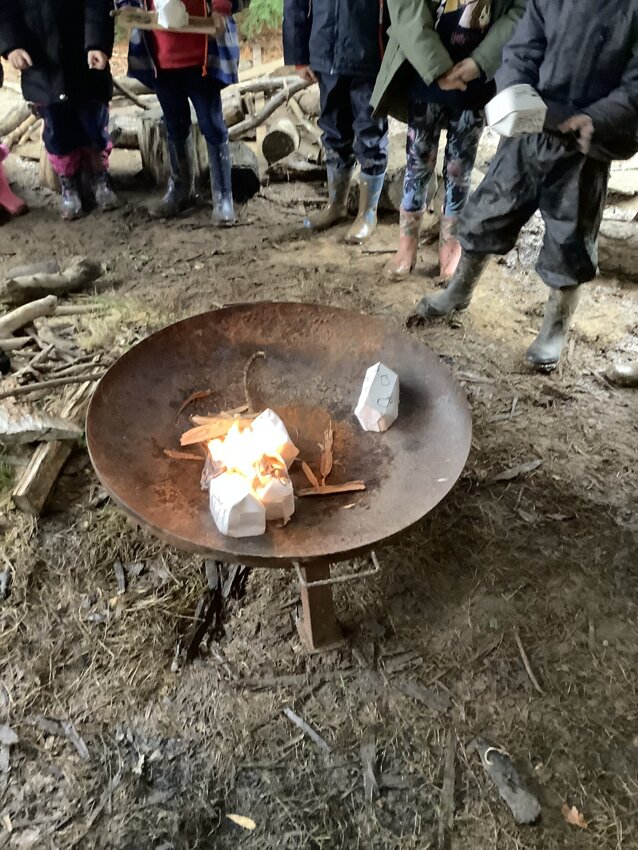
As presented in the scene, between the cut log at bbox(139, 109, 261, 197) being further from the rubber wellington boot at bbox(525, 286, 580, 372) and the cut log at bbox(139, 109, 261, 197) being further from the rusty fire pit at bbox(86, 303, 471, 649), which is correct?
the rusty fire pit at bbox(86, 303, 471, 649)

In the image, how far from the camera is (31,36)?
4270 millimetres

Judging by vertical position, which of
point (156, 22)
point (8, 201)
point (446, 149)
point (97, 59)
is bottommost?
point (8, 201)

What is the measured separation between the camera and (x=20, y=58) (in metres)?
4.26

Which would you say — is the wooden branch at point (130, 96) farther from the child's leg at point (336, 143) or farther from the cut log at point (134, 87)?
the child's leg at point (336, 143)

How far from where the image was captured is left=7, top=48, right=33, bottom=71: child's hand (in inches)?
167

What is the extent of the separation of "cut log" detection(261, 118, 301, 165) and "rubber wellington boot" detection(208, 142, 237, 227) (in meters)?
0.73

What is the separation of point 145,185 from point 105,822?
4976 millimetres

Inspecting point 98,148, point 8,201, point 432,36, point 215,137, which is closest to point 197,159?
point 215,137

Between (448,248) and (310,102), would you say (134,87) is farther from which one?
(448,248)

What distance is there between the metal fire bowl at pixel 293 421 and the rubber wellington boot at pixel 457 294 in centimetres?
135

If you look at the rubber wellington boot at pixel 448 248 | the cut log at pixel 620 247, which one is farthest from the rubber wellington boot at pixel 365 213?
the cut log at pixel 620 247

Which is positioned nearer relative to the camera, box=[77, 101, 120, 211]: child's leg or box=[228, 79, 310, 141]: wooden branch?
box=[77, 101, 120, 211]: child's leg

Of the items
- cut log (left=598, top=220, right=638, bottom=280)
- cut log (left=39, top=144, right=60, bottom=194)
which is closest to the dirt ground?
cut log (left=598, top=220, right=638, bottom=280)

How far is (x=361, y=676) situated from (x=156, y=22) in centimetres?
394
